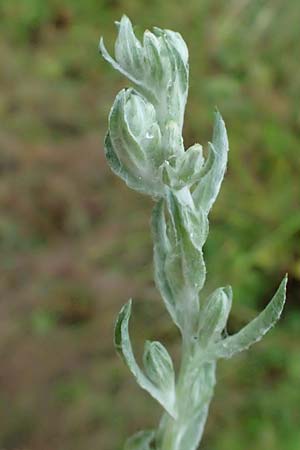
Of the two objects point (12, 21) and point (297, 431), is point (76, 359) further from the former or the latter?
point (12, 21)

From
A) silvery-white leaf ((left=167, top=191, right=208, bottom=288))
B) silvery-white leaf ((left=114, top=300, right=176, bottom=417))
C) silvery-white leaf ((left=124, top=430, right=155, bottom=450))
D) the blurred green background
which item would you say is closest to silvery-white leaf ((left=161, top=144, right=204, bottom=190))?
silvery-white leaf ((left=167, top=191, right=208, bottom=288))

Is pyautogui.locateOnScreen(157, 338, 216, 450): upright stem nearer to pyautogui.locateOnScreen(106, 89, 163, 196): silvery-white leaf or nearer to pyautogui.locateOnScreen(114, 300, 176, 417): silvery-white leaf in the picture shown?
pyautogui.locateOnScreen(114, 300, 176, 417): silvery-white leaf

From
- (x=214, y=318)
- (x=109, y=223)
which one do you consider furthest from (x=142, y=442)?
(x=109, y=223)

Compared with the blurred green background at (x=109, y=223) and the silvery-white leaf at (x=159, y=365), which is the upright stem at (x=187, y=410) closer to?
the silvery-white leaf at (x=159, y=365)

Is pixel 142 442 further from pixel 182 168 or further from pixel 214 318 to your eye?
pixel 182 168

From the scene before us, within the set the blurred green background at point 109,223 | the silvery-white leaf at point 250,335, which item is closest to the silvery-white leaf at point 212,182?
the silvery-white leaf at point 250,335

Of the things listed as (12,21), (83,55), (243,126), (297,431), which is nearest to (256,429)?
(297,431)
